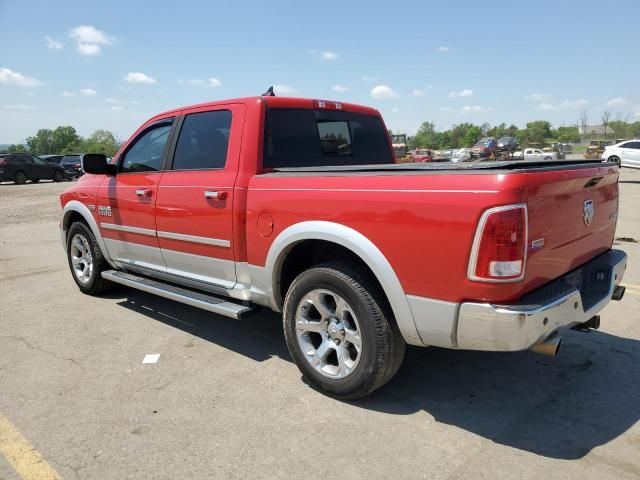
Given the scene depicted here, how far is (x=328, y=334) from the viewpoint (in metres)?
3.24

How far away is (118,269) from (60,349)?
4.11ft

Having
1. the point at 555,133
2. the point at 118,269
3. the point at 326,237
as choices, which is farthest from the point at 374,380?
the point at 555,133

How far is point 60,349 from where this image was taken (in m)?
4.16

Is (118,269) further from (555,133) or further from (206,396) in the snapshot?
(555,133)

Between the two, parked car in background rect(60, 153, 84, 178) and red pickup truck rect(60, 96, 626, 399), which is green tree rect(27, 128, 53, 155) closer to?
parked car in background rect(60, 153, 84, 178)

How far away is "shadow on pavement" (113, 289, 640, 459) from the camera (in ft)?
9.22

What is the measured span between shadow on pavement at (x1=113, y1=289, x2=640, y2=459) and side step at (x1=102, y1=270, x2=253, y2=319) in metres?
0.50

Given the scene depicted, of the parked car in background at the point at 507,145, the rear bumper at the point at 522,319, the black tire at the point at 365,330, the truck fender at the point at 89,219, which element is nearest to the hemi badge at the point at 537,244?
the rear bumper at the point at 522,319

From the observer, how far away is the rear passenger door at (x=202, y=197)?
12.2ft

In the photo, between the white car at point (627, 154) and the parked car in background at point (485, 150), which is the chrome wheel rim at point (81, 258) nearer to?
the white car at point (627, 154)

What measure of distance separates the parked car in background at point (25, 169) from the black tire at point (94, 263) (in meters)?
23.0

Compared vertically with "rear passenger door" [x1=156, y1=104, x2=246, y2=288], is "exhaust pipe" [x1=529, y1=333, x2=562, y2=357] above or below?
below

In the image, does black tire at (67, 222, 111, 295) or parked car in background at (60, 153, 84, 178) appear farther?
parked car in background at (60, 153, 84, 178)

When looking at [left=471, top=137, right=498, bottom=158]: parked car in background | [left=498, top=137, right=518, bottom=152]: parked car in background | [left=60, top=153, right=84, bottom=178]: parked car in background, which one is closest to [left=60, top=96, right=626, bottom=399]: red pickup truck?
[left=60, top=153, right=84, bottom=178]: parked car in background
